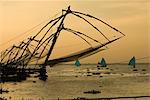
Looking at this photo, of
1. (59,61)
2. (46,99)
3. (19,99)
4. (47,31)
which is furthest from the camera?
(46,99)

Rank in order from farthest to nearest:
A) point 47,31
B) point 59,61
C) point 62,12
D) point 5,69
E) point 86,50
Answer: point 5,69 → point 47,31 → point 62,12 → point 59,61 → point 86,50

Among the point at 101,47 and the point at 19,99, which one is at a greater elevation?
the point at 101,47

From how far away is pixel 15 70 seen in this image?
987 inches

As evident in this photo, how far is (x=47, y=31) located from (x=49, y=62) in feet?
6.61

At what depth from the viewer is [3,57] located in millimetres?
34625

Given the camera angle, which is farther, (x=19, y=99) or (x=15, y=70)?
(x=19, y=99)

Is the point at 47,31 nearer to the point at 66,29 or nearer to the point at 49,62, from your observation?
the point at 66,29

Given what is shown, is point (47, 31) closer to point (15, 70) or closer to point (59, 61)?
point (59, 61)

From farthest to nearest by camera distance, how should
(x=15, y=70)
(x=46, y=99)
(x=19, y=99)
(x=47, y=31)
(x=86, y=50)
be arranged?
(x=46, y=99) → (x=19, y=99) → (x=15, y=70) → (x=47, y=31) → (x=86, y=50)

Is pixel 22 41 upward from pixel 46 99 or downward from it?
upward

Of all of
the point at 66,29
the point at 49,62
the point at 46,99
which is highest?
the point at 66,29

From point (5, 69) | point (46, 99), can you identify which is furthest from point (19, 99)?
point (5, 69)

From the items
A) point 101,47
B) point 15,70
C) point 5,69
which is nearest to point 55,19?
point 101,47

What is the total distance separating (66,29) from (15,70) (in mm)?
12784
